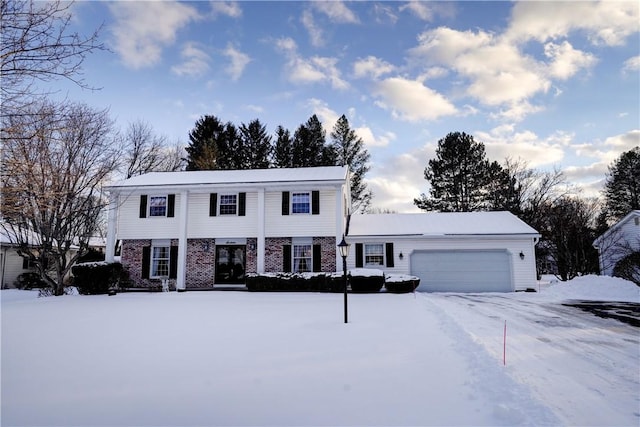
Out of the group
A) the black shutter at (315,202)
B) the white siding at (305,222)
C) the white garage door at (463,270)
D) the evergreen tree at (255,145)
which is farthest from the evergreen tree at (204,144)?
the white garage door at (463,270)

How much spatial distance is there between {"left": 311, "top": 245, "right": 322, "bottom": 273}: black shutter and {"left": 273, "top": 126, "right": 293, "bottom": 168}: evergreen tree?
54.8 feet

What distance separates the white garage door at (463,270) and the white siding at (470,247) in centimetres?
26

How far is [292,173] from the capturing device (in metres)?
20.0

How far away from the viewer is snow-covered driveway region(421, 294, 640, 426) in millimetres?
3742

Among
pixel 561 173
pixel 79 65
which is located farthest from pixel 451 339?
pixel 561 173

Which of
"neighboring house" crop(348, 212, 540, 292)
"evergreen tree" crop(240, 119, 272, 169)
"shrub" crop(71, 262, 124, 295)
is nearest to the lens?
"shrub" crop(71, 262, 124, 295)

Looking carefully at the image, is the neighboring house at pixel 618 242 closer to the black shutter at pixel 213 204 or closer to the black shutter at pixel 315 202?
the black shutter at pixel 315 202

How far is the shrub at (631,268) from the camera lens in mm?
18703

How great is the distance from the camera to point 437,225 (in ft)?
64.8

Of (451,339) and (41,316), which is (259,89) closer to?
(41,316)

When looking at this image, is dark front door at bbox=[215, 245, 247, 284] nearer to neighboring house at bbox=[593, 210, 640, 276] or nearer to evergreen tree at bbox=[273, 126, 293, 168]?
evergreen tree at bbox=[273, 126, 293, 168]

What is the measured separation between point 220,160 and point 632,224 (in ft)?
103

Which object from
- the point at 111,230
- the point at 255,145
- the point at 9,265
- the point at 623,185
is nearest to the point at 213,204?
the point at 111,230

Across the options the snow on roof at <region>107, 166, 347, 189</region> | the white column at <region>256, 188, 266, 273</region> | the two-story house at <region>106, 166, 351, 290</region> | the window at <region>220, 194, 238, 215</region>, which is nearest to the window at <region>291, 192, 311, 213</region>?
the two-story house at <region>106, 166, 351, 290</region>
